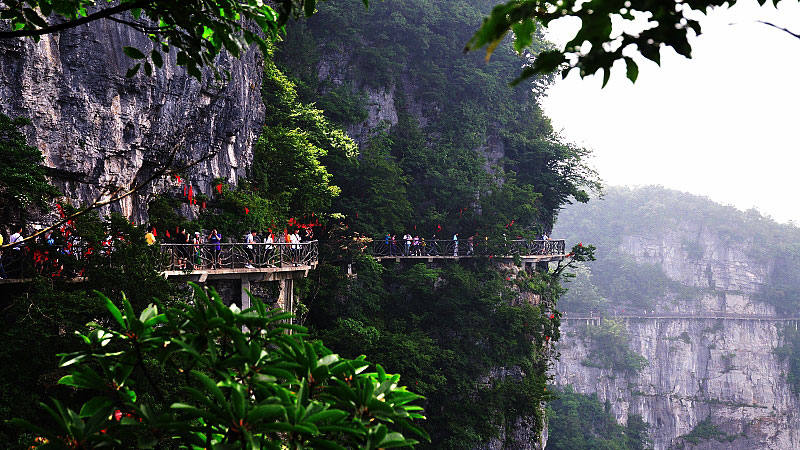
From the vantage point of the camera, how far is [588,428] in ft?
121

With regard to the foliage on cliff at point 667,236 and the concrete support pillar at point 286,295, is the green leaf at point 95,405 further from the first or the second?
the foliage on cliff at point 667,236

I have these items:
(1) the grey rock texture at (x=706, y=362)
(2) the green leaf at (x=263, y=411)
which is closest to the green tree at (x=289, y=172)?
(2) the green leaf at (x=263, y=411)

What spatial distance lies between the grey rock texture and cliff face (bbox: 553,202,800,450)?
8 centimetres

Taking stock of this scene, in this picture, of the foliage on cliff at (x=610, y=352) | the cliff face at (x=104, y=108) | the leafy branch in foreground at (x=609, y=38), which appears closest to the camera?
the leafy branch in foreground at (x=609, y=38)

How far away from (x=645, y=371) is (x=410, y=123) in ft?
119

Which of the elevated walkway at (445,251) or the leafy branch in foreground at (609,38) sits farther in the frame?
the elevated walkway at (445,251)

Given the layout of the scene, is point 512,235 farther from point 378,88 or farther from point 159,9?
point 159,9

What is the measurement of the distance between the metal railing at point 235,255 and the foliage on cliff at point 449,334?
316cm

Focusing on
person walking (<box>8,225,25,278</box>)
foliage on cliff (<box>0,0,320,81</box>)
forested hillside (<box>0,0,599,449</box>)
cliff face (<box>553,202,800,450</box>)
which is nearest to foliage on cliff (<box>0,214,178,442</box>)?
forested hillside (<box>0,0,599,449</box>)

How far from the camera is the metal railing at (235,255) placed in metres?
10.5

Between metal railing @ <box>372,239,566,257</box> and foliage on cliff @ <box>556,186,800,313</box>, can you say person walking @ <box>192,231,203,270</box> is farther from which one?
foliage on cliff @ <box>556,186,800,313</box>

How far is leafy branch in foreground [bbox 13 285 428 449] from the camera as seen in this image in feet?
6.32

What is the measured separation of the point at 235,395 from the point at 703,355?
55.8 metres

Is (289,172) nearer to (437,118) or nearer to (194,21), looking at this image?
(437,118)
